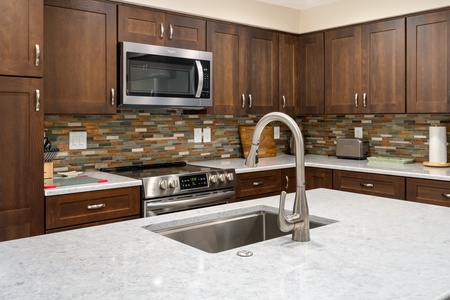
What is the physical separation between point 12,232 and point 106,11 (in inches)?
62.7

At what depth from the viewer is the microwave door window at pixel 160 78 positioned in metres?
3.20

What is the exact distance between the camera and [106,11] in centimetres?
313

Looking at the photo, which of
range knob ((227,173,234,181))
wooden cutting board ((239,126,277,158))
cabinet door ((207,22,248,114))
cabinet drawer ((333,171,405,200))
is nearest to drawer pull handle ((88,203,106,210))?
range knob ((227,173,234,181))

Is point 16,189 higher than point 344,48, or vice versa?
point 344,48

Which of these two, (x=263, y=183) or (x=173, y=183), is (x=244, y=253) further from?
(x=263, y=183)

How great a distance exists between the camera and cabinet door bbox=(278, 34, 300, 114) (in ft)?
14.0

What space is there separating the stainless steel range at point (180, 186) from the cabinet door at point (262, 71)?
0.91m

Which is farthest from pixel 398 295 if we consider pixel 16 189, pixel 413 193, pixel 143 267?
pixel 413 193

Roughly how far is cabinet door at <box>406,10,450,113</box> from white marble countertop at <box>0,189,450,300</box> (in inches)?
78.6

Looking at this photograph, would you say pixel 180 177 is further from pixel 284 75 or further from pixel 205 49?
pixel 284 75

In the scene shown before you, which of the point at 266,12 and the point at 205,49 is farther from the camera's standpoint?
the point at 266,12

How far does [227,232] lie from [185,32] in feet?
6.86

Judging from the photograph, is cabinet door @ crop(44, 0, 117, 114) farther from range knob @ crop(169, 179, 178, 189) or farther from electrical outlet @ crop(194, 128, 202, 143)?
electrical outlet @ crop(194, 128, 202, 143)

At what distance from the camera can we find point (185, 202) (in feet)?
10.2
